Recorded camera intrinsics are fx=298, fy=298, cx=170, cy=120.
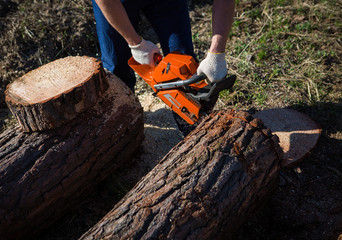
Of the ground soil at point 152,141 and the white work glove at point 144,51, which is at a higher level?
the white work glove at point 144,51

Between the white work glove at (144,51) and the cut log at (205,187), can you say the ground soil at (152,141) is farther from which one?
the white work glove at (144,51)

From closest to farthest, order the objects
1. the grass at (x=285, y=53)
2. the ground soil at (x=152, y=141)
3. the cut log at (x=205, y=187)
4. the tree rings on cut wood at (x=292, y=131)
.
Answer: the cut log at (x=205, y=187)
the ground soil at (x=152, y=141)
the tree rings on cut wood at (x=292, y=131)
the grass at (x=285, y=53)

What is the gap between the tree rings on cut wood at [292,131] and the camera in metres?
2.48

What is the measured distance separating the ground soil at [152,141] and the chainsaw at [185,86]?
66 centimetres

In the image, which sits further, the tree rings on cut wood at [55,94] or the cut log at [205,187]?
the tree rings on cut wood at [55,94]

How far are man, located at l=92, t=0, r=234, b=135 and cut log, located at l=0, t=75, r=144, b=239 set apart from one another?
1.39 feet

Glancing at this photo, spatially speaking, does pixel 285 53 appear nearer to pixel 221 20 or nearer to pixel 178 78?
pixel 221 20

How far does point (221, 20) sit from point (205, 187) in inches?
50.4

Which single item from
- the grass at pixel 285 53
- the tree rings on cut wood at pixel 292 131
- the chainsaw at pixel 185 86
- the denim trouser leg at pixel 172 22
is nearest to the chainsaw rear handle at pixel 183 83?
the chainsaw at pixel 185 86

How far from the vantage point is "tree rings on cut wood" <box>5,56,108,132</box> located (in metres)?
2.04

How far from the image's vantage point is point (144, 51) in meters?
2.52

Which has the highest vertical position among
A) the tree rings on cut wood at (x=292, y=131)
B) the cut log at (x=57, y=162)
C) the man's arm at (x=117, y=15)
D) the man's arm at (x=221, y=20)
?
the man's arm at (x=117, y=15)

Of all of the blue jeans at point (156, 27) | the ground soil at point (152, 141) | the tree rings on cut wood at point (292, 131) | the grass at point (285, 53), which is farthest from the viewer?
the grass at point (285, 53)

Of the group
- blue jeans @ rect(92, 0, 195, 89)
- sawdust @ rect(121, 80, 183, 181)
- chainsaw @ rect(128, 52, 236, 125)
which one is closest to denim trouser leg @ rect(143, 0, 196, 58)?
blue jeans @ rect(92, 0, 195, 89)
